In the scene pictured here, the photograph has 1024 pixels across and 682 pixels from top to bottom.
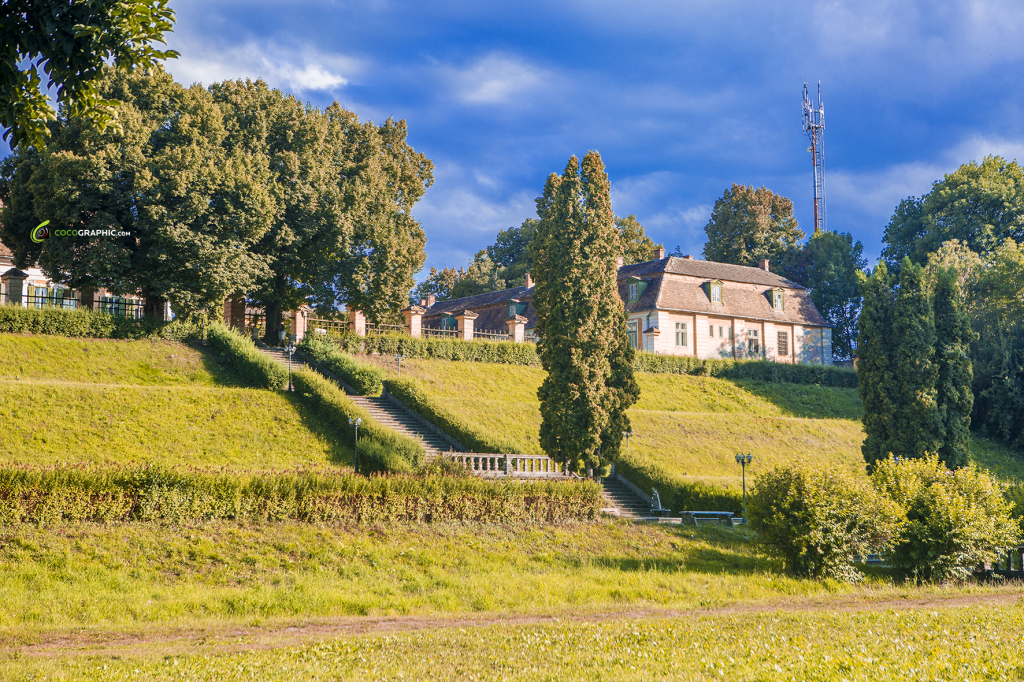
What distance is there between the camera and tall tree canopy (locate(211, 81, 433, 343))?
38719mm

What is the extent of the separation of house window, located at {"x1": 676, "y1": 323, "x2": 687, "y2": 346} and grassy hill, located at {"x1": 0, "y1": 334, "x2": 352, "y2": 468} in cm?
3184

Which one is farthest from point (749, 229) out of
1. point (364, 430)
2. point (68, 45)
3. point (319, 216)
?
point (68, 45)

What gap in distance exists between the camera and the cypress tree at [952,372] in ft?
104

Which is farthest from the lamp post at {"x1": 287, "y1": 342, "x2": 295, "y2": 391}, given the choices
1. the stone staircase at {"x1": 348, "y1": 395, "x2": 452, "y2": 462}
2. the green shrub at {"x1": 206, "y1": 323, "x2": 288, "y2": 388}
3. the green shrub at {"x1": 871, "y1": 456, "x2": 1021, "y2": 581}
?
the green shrub at {"x1": 871, "y1": 456, "x2": 1021, "y2": 581}

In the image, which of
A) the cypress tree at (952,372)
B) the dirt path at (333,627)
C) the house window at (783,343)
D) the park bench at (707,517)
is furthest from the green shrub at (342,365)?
the house window at (783,343)

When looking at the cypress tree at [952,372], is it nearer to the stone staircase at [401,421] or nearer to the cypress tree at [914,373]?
the cypress tree at [914,373]

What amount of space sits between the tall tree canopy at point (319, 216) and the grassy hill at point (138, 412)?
7683 millimetres

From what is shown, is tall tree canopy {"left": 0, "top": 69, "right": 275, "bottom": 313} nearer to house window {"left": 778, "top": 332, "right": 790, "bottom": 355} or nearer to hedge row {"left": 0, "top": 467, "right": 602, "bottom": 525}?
hedge row {"left": 0, "top": 467, "right": 602, "bottom": 525}

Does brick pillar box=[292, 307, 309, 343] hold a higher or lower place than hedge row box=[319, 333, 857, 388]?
higher

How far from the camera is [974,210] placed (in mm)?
62938

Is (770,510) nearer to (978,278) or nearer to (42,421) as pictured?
(42,421)

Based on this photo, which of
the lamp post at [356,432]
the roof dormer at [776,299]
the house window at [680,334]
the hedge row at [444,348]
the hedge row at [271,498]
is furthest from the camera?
the roof dormer at [776,299]

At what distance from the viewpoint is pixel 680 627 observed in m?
13.3

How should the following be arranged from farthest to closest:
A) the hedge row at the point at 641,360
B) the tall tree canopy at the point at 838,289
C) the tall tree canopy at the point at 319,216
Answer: the tall tree canopy at the point at 838,289 < the hedge row at the point at 641,360 < the tall tree canopy at the point at 319,216
